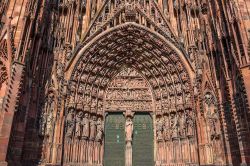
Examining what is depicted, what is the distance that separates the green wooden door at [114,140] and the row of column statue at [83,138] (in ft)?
1.73

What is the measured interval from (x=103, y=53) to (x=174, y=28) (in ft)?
14.0

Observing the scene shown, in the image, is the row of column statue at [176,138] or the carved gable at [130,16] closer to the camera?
the row of column statue at [176,138]

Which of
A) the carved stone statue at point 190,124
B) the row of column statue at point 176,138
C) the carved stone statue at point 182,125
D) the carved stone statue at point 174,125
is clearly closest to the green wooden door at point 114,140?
the row of column statue at point 176,138

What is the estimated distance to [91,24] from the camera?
14.8 metres

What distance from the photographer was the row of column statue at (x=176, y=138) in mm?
12688

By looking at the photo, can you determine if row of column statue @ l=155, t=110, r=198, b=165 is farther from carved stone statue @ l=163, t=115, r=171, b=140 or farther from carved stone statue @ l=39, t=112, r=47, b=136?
carved stone statue @ l=39, t=112, r=47, b=136

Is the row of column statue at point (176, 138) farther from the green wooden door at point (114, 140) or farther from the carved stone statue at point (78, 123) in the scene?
the carved stone statue at point (78, 123)

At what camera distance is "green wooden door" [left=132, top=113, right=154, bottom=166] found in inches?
553

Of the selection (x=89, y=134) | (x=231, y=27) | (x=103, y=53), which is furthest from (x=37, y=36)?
(x=231, y=27)

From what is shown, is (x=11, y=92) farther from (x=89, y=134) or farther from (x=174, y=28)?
(x=174, y=28)

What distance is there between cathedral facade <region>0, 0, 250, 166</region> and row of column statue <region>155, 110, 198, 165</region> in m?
0.05

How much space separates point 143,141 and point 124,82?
365cm

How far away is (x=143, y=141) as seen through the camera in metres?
14.4

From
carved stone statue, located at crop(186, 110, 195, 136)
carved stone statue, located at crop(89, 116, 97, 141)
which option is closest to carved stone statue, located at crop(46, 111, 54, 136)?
carved stone statue, located at crop(89, 116, 97, 141)
